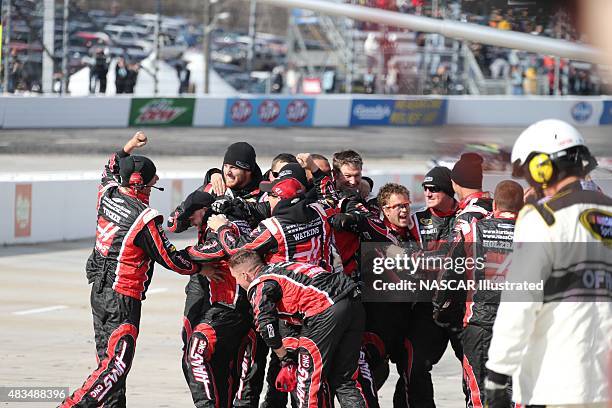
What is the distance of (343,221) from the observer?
25.8 feet

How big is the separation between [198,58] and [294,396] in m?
29.8

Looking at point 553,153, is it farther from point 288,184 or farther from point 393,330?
point 393,330

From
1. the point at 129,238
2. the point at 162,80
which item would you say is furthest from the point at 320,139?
the point at 129,238

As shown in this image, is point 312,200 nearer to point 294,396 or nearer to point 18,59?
point 294,396

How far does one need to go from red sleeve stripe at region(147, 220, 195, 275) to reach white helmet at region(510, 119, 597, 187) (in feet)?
10.5

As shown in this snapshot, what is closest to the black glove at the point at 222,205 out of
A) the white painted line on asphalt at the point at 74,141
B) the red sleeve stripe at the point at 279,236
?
the red sleeve stripe at the point at 279,236

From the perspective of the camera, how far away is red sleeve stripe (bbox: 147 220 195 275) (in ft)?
25.4

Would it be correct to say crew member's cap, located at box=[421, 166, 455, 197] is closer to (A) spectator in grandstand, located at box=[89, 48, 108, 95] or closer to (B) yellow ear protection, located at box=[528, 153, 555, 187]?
(B) yellow ear protection, located at box=[528, 153, 555, 187]

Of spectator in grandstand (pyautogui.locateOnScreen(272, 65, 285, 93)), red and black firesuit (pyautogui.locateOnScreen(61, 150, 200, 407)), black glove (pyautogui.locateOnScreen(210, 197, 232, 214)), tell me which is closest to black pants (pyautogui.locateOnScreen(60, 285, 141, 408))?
red and black firesuit (pyautogui.locateOnScreen(61, 150, 200, 407))

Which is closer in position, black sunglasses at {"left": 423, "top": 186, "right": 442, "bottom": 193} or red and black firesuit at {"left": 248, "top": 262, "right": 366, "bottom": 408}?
red and black firesuit at {"left": 248, "top": 262, "right": 366, "bottom": 408}

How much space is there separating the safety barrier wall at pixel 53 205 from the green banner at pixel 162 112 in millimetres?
14379

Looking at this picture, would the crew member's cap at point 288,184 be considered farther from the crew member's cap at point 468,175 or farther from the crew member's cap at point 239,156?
the crew member's cap at point 468,175

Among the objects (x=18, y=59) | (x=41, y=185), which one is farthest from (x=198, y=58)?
(x=41, y=185)

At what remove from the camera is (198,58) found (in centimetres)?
3659
